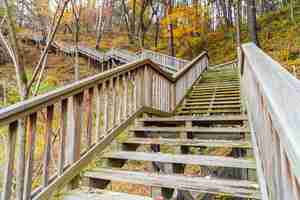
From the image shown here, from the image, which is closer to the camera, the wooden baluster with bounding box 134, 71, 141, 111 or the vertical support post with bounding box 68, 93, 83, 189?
the vertical support post with bounding box 68, 93, 83, 189

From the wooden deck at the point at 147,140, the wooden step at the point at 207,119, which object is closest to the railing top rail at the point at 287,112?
the wooden deck at the point at 147,140

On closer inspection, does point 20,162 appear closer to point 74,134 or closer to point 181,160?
point 74,134

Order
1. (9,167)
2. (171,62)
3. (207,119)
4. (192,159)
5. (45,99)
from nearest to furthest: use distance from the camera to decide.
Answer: (9,167) → (45,99) → (192,159) → (207,119) → (171,62)

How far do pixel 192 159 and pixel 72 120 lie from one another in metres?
1.25

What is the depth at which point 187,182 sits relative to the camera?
2350mm

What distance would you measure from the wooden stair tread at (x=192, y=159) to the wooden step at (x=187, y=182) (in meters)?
0.25

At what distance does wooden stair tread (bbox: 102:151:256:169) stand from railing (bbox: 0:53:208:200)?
251 mm

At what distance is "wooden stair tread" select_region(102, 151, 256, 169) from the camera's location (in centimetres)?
249

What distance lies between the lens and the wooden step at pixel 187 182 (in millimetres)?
2125

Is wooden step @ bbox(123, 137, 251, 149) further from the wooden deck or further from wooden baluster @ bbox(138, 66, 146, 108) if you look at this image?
wooden baluster @ bbox(138, 66, 146, 108)

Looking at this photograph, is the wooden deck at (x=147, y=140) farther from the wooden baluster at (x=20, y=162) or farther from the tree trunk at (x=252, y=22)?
the tree trunk at (x=252, y=22)

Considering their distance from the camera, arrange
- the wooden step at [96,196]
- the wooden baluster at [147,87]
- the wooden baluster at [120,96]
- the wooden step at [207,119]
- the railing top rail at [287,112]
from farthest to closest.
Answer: the wooden baluster at [147,87] < the wooden step at [207,119] < the wooden baluster at [120,96] < the wooden step at [96,196] < the railing top rail at [287,112]

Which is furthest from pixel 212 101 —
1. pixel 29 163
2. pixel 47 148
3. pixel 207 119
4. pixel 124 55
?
pixel 124 55

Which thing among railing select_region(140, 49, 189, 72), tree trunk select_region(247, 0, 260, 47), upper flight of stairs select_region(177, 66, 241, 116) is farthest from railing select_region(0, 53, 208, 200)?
railing select_region(140, 49, 189, 72)
